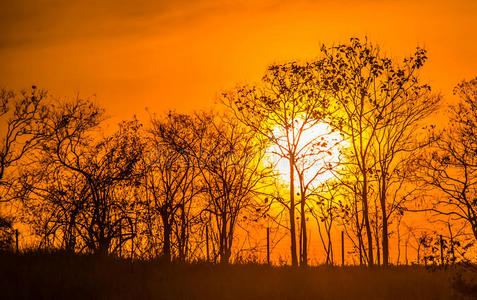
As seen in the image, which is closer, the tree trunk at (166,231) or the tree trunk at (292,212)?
the tree trunk at (292,212)

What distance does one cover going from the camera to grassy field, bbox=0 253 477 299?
553 inches

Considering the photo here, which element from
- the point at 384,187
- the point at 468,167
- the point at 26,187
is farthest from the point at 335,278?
the point at 26,187

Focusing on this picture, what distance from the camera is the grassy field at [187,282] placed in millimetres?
14039

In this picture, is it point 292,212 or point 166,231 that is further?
point 166,231

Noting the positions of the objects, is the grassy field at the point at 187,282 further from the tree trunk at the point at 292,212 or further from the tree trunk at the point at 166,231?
the tree trunk at the point at 166,231

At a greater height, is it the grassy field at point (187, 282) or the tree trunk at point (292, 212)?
the tree trunk at point (292, 212)

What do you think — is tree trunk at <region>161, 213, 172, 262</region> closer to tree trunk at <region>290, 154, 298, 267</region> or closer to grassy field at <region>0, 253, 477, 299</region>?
tree trunk at <region>290, 154, 298, 267</region>

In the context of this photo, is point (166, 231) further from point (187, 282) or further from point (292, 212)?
point (187, 282)

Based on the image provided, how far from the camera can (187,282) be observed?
1575 centimetres

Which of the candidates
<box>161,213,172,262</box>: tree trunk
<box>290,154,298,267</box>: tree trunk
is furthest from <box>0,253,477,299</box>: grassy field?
<box>161,213,172,262</box>: tree trunk

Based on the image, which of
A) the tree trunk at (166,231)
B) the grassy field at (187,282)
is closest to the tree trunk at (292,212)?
the tree trunk at (166,231)

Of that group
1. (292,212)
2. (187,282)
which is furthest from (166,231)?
(187,282)

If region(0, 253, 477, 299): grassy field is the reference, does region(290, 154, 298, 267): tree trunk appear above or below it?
above

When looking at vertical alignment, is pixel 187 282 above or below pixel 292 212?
below
